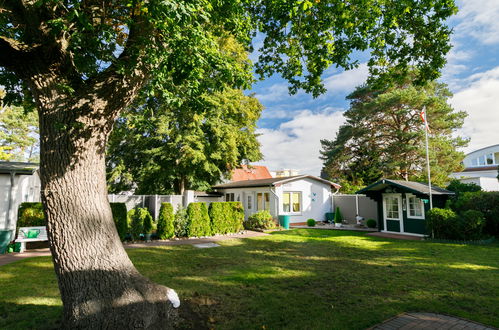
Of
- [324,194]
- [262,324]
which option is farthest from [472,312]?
[324,194]

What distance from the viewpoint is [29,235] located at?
9.71 metres

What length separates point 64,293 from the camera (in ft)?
11.0

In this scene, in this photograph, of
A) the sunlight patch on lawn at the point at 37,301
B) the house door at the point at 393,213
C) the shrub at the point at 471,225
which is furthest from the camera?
the house door at the point at 393,213

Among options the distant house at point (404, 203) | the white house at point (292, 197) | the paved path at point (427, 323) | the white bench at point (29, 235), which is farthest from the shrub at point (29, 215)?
the distant house at point (404, 203)

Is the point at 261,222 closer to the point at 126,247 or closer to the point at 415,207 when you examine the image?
the point at 126,247

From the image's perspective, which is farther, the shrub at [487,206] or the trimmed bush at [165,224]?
the trimmed bush at [165,224]

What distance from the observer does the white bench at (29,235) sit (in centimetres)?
958

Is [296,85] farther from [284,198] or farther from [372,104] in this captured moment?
[372,104]

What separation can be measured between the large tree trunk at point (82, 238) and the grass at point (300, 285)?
3.53 feet

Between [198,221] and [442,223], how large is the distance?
1134 centimetres

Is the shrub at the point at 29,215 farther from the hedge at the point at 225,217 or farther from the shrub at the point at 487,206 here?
the shrub at the point at 487,206

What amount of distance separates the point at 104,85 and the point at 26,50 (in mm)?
984

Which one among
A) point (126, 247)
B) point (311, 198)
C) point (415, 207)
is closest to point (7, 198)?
point (126, 247)

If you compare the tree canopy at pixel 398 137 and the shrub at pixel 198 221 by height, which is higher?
the tree canopy at pixel 398 137
